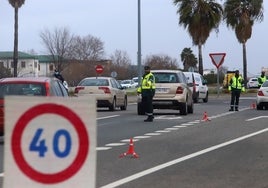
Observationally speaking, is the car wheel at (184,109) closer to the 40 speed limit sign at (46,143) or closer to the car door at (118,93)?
the car door at (118,93)

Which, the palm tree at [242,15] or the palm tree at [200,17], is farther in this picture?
the palm tree at [242,15]

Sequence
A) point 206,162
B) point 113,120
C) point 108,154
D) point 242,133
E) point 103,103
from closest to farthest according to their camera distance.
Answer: point 206,162
point 108,154
point 242,133
point 113,120
point 103,103

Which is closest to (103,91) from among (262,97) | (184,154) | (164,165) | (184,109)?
(184,109)

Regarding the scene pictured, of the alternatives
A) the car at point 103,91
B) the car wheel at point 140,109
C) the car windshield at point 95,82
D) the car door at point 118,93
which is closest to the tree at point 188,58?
the car door at point 118,93

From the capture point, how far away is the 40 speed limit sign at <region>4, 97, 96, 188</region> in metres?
4.30

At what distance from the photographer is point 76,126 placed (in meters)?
4.33

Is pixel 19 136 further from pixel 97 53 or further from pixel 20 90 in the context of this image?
pixel 97 53

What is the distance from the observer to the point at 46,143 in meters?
4.32

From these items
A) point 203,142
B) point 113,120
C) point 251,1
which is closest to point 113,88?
point 113,120

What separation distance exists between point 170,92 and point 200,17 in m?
29.6

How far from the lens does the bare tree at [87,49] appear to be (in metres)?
91.4

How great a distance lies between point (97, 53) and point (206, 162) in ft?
285

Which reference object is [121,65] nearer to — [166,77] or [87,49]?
[87,49]

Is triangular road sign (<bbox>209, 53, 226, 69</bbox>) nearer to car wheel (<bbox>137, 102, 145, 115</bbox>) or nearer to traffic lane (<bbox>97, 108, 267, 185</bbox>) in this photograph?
car wheel (<bbox>137, 102, 145, 115</bbox>)
